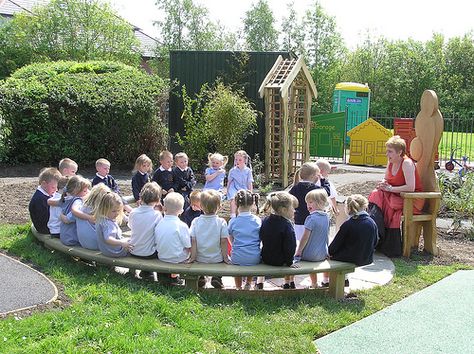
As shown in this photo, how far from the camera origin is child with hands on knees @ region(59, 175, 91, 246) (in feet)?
19.0

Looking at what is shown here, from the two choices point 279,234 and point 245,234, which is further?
point 245,234

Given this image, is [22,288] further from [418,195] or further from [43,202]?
[418,195]

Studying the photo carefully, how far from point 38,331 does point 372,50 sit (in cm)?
4194

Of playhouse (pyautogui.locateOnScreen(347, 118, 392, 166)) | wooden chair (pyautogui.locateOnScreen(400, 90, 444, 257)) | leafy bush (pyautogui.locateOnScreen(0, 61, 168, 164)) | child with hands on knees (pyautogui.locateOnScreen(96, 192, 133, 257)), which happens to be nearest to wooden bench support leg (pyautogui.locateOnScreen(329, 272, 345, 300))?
child with hands on knees (pyautogui.locateOnScreen(96, 192, 133, 257))

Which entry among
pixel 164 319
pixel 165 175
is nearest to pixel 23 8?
pixel 165 175

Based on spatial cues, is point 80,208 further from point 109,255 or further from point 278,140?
point 278,140

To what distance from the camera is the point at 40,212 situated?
6.33 metres

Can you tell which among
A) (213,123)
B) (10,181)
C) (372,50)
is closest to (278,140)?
(213,123)

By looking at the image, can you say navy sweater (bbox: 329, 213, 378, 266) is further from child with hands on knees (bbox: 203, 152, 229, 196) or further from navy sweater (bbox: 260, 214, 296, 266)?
child with hands on knees (bbox: 203, 152, 229, 196)

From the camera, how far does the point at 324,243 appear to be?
5348 millimetres

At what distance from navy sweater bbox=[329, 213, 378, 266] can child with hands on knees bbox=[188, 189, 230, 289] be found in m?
1.09

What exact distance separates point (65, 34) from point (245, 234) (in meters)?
24.1

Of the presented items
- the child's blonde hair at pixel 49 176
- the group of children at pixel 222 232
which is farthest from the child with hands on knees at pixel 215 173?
the group of children at pixel 222 232

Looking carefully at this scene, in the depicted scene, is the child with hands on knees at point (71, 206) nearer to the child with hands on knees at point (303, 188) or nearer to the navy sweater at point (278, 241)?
the navy sweater at point (278, 241)
